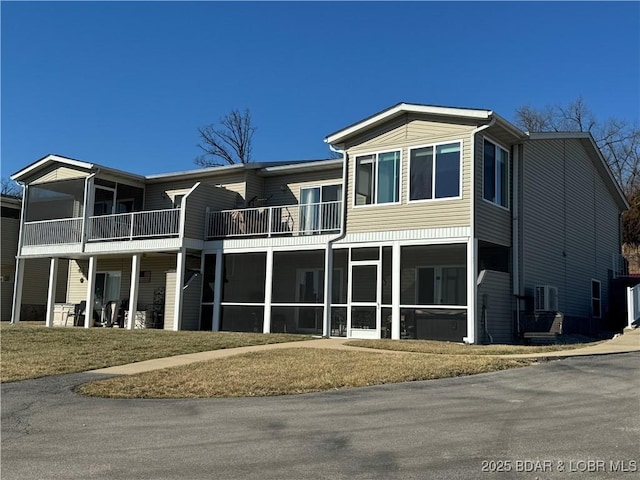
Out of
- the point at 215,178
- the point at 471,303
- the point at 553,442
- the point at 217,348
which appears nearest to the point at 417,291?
the point at 471,303

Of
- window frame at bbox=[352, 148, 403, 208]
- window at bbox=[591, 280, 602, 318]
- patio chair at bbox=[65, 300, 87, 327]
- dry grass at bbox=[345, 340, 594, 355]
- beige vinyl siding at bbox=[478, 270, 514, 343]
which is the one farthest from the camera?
patio chair at bbox=[65, 300, 87, 327]

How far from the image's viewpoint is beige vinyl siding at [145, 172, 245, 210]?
2267 cm

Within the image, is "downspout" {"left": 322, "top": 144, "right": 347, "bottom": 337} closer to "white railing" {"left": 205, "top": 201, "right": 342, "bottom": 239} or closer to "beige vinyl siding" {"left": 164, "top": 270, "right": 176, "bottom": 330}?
"white railing" {"left": 205, "top": 201, "right": 342, "bottom": 239}

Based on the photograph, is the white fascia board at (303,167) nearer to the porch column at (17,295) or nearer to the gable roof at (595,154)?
the gable roof at (595,154)

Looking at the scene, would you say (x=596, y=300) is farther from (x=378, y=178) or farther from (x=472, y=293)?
(x=378, y=178)

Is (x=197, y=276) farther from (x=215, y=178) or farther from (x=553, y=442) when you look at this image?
(x=553, y=442)

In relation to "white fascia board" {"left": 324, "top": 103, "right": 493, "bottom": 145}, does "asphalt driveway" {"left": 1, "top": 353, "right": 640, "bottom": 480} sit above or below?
below

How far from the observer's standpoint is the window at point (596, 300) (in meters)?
22.9

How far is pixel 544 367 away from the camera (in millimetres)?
11102

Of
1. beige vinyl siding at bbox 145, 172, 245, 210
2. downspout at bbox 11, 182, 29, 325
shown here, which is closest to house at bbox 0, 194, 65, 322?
downspout at bbox 11, 182, 29, 325

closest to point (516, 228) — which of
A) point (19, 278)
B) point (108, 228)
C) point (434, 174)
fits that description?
point (434, 174)

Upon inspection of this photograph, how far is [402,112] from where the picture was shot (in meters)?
17.3

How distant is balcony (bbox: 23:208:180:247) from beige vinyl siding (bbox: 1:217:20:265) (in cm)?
364

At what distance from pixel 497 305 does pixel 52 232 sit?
652 inches
